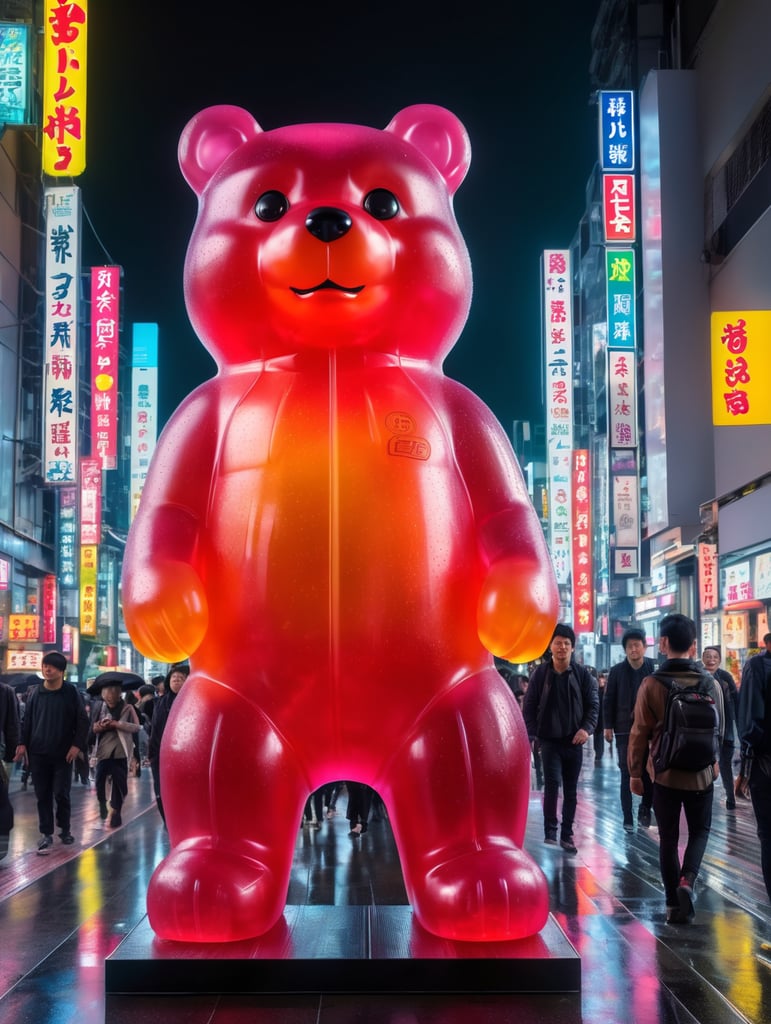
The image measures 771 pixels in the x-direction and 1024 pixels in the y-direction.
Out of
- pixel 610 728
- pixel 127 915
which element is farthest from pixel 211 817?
pixel 610 728

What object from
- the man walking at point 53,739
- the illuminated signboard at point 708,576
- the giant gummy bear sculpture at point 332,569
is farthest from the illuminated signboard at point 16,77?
the giant gummy bear sculpture at point 332,569

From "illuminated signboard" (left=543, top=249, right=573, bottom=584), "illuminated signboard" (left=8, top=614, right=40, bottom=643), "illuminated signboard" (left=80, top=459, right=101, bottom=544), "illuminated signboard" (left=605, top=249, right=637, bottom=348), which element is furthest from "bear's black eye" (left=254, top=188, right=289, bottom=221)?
"illuminated signboard" (left=80, top=459, right=101, bottom=544)

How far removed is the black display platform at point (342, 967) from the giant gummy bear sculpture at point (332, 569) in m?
0.08

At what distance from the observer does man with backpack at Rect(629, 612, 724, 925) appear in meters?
5.02

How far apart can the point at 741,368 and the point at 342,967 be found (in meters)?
9.53

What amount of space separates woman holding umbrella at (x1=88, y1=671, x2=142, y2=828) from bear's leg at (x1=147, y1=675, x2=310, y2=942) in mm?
5810

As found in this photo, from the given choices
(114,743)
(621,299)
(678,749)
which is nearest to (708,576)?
(621,299)

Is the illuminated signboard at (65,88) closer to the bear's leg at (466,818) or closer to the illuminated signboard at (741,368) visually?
the illuminated signboard at (741,368)

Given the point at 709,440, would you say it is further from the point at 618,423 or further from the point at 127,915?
the point at 127,915

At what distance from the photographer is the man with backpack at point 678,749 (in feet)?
16.5

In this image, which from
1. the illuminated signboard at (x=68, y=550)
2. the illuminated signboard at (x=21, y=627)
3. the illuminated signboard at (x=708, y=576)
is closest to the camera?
the illuminated signboard at (x=708, y=576)

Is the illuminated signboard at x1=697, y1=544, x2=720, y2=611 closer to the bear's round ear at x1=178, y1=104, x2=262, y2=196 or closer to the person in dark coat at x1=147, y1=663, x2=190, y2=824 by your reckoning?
the person in dark coat at x1=147, y1=663, x2=190, y2=824

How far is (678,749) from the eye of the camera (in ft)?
16.4

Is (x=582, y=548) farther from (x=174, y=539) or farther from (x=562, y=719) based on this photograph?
(x=174, y=539)
